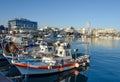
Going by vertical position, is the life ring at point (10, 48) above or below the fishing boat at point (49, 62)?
above

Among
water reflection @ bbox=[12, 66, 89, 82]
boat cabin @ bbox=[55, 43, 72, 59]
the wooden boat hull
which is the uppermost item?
boat cabin @ bbox=[55, 43, 72, 59]

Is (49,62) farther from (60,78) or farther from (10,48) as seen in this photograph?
(10,48)

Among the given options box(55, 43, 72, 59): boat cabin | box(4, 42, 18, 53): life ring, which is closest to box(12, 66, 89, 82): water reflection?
box(55, 43, 72, 59): boat cabin

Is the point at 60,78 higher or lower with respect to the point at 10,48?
lower

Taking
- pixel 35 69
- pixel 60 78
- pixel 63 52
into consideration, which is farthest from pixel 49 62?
pixel 63 52

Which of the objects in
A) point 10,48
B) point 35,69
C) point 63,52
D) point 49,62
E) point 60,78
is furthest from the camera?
point 10,48

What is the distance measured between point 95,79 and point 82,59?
670 centimetres

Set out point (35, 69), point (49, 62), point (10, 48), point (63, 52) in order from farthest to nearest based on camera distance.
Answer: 1. point (10, 48)
2. point (63, 52)
3. point (49, 62)
4. point (35, 69)

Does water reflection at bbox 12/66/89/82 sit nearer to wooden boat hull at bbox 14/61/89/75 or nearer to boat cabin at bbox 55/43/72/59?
wooden boat hull at bbox 14/61/89/75

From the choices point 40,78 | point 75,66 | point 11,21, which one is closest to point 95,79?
point 75,66

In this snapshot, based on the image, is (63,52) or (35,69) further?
(63,52)

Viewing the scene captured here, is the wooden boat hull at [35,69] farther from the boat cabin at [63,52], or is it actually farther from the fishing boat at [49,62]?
the boat cabin at [63,52]

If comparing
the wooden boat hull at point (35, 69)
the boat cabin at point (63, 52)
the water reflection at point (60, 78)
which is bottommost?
the water reflection at point (60, 78)

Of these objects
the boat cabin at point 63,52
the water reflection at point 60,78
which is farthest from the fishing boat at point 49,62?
the water reflection at point 60,78
